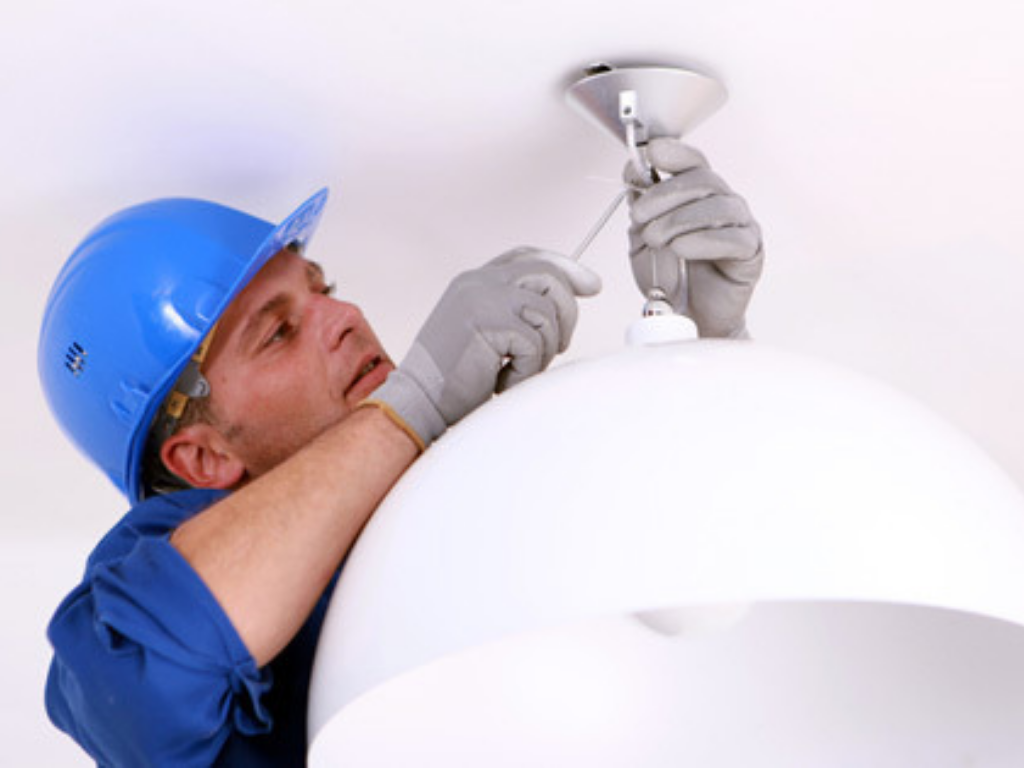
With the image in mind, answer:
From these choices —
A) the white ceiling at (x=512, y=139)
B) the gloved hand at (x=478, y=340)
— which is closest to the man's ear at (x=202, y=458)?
the white ceiling at (x=512, y=139)

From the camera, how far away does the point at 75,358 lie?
6.16 feet

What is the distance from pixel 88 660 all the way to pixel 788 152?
3.12 feet

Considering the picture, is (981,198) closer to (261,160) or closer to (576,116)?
(576,116)

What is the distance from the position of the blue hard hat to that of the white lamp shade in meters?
0.56

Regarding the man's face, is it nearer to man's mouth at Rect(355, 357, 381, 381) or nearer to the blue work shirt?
man's mouth at Rect(355, 357, 381, 381)

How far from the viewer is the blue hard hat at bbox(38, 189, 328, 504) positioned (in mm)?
1791

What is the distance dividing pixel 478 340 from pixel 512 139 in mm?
269

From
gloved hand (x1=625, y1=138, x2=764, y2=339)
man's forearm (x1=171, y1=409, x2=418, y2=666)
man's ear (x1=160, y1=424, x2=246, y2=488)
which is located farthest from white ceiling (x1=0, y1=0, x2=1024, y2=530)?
man's forearm (x1=171, y1=409, x2=418, y2=666)

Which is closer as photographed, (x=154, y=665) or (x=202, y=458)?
(x=154, y=665)

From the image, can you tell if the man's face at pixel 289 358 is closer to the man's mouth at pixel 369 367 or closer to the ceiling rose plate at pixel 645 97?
the man's mouth at pixel 369 367

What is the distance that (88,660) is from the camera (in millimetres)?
1455

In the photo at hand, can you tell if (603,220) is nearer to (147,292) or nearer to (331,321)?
(331,321)

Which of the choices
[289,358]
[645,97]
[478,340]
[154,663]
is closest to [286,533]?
[154,663]

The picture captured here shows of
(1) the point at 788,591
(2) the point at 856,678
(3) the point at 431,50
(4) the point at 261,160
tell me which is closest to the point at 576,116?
(3) the point at 431,50
